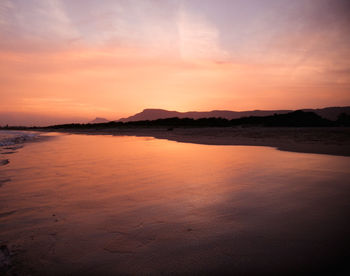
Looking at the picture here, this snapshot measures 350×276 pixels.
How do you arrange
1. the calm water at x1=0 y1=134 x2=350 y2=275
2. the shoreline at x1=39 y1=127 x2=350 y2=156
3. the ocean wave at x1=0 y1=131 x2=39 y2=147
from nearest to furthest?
the calm water at x1=0 y1=134 x2=350 y2=275 < the shoreline at x1=39 y1=127 x2=350 y2=156 < the ocean wave at x1=0 y1=131 x2=39 y2=147

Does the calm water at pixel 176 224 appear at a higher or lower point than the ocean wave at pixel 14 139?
lower

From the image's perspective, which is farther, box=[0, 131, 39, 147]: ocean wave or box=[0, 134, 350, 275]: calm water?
box=[0, 131, 39, 147]: ocean wave

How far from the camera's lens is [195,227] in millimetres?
2873

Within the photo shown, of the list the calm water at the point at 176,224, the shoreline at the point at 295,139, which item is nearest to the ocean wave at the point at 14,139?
the shoreline at the point at 295,139

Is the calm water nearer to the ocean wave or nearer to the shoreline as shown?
the shoreline

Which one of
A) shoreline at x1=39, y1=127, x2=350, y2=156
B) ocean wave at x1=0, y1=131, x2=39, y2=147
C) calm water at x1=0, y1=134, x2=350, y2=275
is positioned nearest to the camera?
calm water at x1=0, y1=134, x2=350, y2=275

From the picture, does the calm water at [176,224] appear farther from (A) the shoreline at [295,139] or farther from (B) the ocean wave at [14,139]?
(B) the ocean wave at [14,139]

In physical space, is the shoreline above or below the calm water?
above

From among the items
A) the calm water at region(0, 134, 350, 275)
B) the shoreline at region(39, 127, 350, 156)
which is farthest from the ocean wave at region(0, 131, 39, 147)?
the calm water at region(0, 134, 350, 275)

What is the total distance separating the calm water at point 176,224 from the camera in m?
2.16

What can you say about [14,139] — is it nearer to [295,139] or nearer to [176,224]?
[176,224]

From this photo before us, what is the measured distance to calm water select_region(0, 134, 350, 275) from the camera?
7.08ft

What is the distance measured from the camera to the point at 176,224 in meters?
2.96

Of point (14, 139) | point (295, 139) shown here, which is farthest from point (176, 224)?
point (14, 139)
